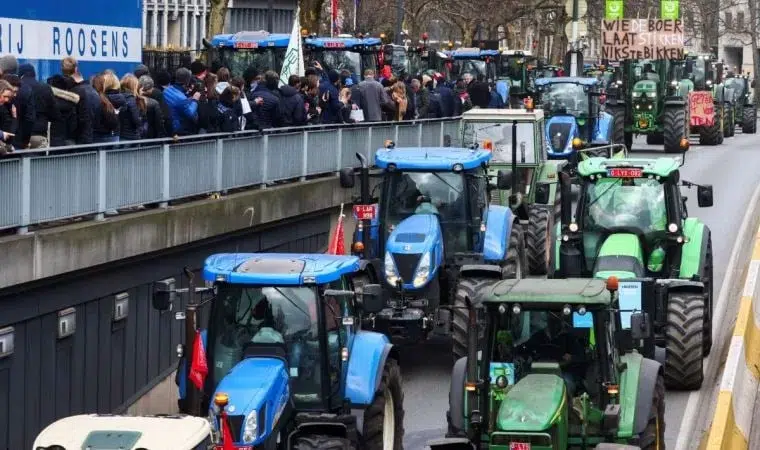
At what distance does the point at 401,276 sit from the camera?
1850cm

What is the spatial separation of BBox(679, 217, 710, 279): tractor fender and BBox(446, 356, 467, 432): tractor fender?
5.69m

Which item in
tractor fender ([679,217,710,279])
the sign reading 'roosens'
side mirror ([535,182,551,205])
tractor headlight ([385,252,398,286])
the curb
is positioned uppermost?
the sign reading 'roosens'

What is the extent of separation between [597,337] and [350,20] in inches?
Result: 2680

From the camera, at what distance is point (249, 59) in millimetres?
35312

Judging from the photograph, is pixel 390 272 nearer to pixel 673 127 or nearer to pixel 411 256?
pixel 411 256

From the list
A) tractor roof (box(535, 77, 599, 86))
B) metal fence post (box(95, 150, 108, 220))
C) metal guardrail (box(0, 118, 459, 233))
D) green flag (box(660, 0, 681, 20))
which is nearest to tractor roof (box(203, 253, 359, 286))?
metal guardrail (box(0, 118, 459, 233))

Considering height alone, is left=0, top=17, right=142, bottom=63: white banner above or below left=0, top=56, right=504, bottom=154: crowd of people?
above

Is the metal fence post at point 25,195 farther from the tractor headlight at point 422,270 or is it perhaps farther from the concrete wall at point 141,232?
the tractor headlight at point 422,270

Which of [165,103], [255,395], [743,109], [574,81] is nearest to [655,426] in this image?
[255,395]

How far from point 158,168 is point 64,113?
1.67 m

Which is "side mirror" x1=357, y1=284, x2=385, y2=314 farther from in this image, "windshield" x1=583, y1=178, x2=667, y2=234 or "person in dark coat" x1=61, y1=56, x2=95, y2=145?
"windshield" x1=583, y1=178, x2=667, y2=234

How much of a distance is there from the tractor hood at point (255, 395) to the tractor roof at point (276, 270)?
591 mm

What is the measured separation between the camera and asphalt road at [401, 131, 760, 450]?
17.2 m

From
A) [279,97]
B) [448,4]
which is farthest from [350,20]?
[279,97]
